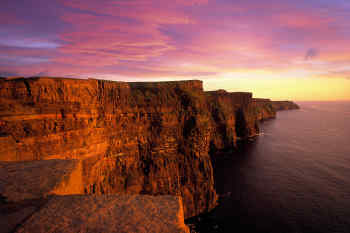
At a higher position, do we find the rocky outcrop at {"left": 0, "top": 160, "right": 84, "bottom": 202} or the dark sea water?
the rocky outcrop at {"left": 0, "top": 160, "right": 84, "bottom": 202}

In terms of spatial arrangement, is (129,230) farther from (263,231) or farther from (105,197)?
(263,231)

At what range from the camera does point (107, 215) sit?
382 centimetres

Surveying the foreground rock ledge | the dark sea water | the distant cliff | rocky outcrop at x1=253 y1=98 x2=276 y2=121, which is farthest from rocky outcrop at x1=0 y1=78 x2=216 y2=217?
rocky outcrop at x1=253 y1=98 x2=276 y2=121

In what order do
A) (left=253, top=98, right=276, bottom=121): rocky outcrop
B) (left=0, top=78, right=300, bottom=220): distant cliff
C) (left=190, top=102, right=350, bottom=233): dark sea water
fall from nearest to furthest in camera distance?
(left=0, top=78, right=300, bottom=220): distant cliff < (left=190, top=102, right=350, bottom=233): dark sea water < (left=253, top=98, right=276, bottom=121): rocky outcrop

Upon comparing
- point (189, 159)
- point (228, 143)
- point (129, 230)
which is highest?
point (129, 230)

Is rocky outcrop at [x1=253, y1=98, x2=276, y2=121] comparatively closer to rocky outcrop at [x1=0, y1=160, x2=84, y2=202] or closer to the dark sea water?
the dark sea water

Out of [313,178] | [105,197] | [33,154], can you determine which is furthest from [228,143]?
[105,197]

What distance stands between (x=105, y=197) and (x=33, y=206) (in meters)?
1.69

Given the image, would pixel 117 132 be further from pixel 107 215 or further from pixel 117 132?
pixel 107 215

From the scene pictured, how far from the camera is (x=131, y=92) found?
25531 mm

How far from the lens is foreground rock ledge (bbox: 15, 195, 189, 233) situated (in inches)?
137

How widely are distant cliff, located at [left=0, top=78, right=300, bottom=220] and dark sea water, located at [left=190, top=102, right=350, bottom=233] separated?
6.83 metres

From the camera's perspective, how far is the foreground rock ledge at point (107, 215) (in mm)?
3469

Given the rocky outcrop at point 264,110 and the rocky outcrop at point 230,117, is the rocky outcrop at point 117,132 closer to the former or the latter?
the rocky outcrop at point 230,117
